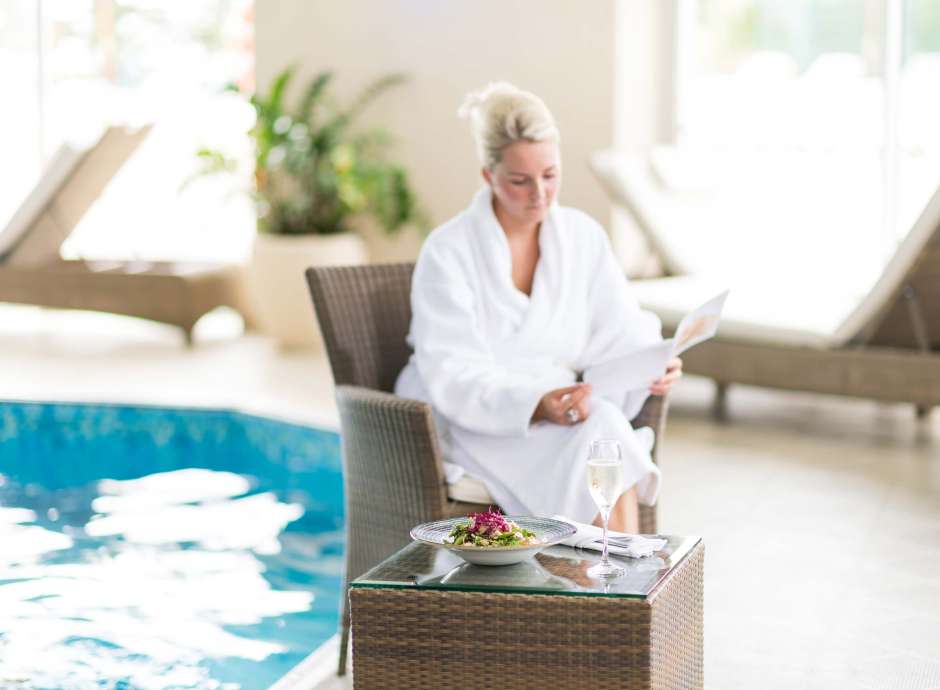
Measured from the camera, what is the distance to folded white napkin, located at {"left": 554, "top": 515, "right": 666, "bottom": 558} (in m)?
2.11

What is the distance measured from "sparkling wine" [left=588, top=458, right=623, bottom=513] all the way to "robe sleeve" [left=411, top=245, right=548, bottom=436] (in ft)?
2.45

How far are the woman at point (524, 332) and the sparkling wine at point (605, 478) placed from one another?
25.6 inches

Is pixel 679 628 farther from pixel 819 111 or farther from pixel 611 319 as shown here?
pixel 819 111

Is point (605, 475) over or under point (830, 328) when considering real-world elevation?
over

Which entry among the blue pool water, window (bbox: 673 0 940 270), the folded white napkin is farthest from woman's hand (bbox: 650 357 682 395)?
window (bbox: 673 0 940 270)

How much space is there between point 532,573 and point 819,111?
535 centimetres

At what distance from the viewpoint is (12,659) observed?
298 cm

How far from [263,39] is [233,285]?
1623 millimetres

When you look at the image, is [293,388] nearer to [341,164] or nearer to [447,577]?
[341,164]

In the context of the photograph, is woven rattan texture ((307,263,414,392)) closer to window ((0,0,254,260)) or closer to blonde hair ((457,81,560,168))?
blonde hair ((457,81,560,168))

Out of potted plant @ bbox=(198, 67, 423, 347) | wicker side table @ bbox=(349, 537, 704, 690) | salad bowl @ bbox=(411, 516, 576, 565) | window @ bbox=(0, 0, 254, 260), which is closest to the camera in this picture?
wicker side table @ bbox=(349, 537, 704, 690)

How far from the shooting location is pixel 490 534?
6.68 ft

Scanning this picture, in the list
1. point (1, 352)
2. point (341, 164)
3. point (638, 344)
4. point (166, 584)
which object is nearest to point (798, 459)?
point (638, 344)

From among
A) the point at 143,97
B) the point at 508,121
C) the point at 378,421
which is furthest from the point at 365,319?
the point at 143,97
